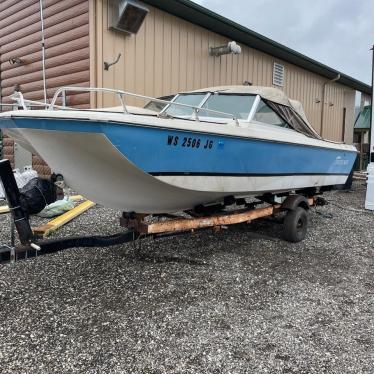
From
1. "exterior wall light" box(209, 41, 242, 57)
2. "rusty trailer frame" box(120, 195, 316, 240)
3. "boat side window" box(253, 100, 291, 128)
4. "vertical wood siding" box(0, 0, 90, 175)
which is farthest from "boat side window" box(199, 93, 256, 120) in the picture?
"exterior wall light" box(209, 41, 242, 57)

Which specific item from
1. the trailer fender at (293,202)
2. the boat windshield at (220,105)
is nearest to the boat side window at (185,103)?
Answer: the boat windshield at (220,105)

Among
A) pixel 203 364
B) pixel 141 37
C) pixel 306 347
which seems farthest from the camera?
pixel 141 37

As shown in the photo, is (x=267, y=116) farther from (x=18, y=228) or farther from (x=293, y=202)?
(x=18, y=228)

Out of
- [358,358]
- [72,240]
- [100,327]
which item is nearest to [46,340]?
[100,327]

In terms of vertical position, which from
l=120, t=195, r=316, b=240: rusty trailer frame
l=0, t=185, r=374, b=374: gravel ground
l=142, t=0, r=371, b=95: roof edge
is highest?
l=142, t=0, r=371, b=95: roof edge

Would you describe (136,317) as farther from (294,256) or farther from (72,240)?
(294,256)

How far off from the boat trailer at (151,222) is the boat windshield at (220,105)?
986 millimetres

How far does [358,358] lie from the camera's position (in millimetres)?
2438

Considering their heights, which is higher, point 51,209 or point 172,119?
point 172,119

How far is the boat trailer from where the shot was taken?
116 inches

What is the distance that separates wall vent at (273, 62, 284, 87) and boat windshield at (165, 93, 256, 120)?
25.2 ft

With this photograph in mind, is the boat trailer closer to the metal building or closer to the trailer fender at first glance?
the trailer fender

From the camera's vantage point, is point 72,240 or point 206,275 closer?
point 72,240

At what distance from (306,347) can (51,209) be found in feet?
14.3
